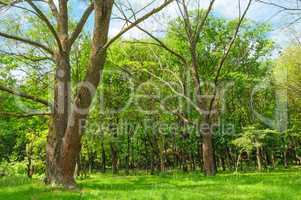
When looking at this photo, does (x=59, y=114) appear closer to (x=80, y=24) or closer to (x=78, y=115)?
(x=78, y=115)

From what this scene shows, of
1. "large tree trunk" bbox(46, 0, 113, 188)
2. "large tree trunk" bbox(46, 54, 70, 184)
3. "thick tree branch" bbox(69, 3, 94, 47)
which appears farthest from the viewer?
"thick tree branch" bbox(69, 3, 94, 47)

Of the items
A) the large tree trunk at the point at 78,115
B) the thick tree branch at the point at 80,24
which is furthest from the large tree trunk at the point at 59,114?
the thick tree branch at the point at 80,24

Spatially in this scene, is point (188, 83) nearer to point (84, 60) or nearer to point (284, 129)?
point (84, 60)

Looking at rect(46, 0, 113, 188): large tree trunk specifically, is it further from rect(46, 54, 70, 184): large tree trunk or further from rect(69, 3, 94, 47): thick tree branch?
rect(69, 3, 94, 47): thick tree branch

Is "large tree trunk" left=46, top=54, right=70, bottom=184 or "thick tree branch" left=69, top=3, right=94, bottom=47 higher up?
"thick tree branch" left=69, top=3, right=94, bottom=47

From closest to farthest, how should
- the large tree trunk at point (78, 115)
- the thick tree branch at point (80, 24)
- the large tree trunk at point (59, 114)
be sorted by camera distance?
1. the large tree trunk at point (78, 115)
2. the large tree trunk at point (59, 114)
3. the thick tree branch at point (80, 24)

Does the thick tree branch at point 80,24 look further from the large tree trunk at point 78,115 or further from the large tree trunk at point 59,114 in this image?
the large tree trunk at point 78,115

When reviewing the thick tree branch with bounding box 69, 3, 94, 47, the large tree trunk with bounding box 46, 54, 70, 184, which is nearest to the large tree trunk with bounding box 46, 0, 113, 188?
the large tree trunk with bounding box 46, 54, 70, 184

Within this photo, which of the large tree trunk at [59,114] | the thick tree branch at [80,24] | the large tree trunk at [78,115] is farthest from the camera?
the thick tree branch at [80,24]

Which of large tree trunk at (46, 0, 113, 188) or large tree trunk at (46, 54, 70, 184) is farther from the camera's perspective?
large tree trunk at (46, 54, 70, 184)

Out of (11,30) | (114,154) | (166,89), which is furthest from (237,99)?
(11,30)

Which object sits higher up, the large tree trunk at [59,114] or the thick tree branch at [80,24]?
the thick tree branch at [80,24]

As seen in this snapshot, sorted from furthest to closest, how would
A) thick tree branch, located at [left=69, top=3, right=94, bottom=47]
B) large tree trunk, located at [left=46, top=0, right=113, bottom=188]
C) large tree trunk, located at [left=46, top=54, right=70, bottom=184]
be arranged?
thick tree branch, located at [left=69, top=3, right=94, bottom=47], large tree trunk, located at [left=46, top=54, right=70, bottom=184], large tree trunk, located at [left=46, top=0, right=113, bottom=188]

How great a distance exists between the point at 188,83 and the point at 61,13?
2647 centimetres
